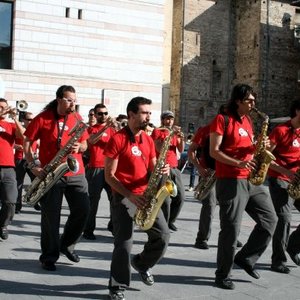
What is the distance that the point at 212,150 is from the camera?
5629 mm

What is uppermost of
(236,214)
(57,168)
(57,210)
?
(57,168)

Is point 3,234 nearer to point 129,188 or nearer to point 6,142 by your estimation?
point 6,142

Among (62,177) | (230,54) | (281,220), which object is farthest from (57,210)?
(230,54)

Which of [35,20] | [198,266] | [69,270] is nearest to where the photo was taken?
[69,270]

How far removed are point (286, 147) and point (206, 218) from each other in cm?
187

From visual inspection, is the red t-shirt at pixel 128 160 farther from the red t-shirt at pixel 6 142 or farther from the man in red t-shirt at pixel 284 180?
the red t-shirt at pixel 6 142

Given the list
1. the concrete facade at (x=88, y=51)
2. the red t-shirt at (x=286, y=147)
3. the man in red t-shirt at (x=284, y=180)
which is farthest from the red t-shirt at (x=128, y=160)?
the concrete facade at (x=88, y=51)

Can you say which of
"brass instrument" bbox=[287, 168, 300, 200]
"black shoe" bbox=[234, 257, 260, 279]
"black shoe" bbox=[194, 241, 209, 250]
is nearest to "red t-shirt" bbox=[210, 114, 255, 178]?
"brass instrument" bbox=[287, 168, 300, 200]

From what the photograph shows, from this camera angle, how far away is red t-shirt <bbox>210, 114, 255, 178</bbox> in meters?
5.65

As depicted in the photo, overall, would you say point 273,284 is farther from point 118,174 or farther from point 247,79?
point 247,79

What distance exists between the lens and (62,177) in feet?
20.2

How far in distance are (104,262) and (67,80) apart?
14138mm

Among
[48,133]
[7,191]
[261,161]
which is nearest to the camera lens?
[261,161]

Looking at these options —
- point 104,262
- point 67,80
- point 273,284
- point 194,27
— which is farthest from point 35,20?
point 194,27
